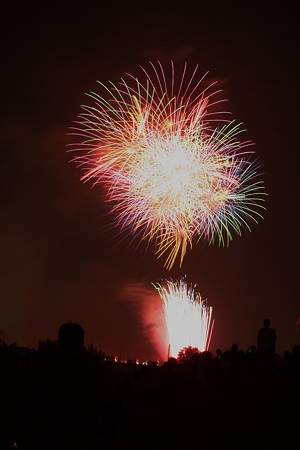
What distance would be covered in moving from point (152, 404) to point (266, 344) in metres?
3.65

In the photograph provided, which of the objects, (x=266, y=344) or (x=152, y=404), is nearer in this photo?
(x=152, y=404)

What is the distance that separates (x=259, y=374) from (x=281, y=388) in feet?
6.80

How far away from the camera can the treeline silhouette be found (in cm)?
525

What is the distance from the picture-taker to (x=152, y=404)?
12398 millimetres

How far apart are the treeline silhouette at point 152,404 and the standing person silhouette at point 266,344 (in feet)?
0.14

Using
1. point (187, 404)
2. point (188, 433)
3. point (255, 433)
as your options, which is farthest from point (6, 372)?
point (255, 433)

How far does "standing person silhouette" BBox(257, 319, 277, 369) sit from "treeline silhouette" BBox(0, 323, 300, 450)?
0.04m

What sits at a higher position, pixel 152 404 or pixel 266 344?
pixel 266 344

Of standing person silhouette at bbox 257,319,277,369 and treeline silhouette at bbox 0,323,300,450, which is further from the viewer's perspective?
standing person silhouette at bbox 257,319,277,369

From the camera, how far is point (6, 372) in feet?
43.6

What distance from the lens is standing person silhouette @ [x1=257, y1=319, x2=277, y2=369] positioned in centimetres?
1483

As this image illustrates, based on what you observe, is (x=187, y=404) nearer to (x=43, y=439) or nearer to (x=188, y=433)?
(x=188, y=433)

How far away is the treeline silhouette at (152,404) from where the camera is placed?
5.25 m

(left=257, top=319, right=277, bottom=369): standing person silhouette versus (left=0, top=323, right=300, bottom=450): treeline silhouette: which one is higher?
(left=257, top=319, right=277, bottom=369): standing person silhouette
